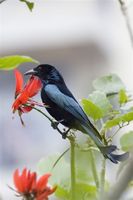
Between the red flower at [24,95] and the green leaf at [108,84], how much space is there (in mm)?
142

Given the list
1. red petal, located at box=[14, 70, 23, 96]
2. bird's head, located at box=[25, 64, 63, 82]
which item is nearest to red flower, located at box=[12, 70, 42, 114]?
red petal, located at box=[14, 70, 23, 96]

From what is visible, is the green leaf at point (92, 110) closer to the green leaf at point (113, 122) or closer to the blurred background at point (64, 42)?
the green leaf at point (113, 122)

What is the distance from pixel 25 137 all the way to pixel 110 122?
3.77m

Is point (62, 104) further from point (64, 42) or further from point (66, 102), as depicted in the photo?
point (64, 42)

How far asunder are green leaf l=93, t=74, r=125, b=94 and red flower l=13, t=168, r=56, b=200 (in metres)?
0.23

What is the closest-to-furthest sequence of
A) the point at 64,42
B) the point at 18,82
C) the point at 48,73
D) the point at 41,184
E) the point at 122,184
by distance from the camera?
1. the point at 122,184
2. the point at 41,184
3. the point at 18,82
4. the point at 48,73
5. the point at 64,42

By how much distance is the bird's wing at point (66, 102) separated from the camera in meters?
0.84

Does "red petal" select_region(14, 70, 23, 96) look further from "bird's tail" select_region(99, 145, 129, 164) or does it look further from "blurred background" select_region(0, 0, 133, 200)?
"blurred background" select_region(0, 0, 133, 200)

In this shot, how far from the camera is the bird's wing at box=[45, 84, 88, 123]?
2.77 feet

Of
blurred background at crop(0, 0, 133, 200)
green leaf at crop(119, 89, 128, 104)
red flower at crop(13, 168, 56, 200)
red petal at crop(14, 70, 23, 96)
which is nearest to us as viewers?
→ red flower at crop(13, 168, 56, 200)

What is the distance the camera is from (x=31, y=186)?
0.69 meters

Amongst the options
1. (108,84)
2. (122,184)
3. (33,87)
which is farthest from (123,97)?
(122,184)

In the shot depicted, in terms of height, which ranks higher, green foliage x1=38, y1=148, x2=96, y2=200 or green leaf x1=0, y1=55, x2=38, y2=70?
green leaf x1=0, y1=55, x2=38, y2=70

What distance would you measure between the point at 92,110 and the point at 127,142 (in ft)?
0.20
